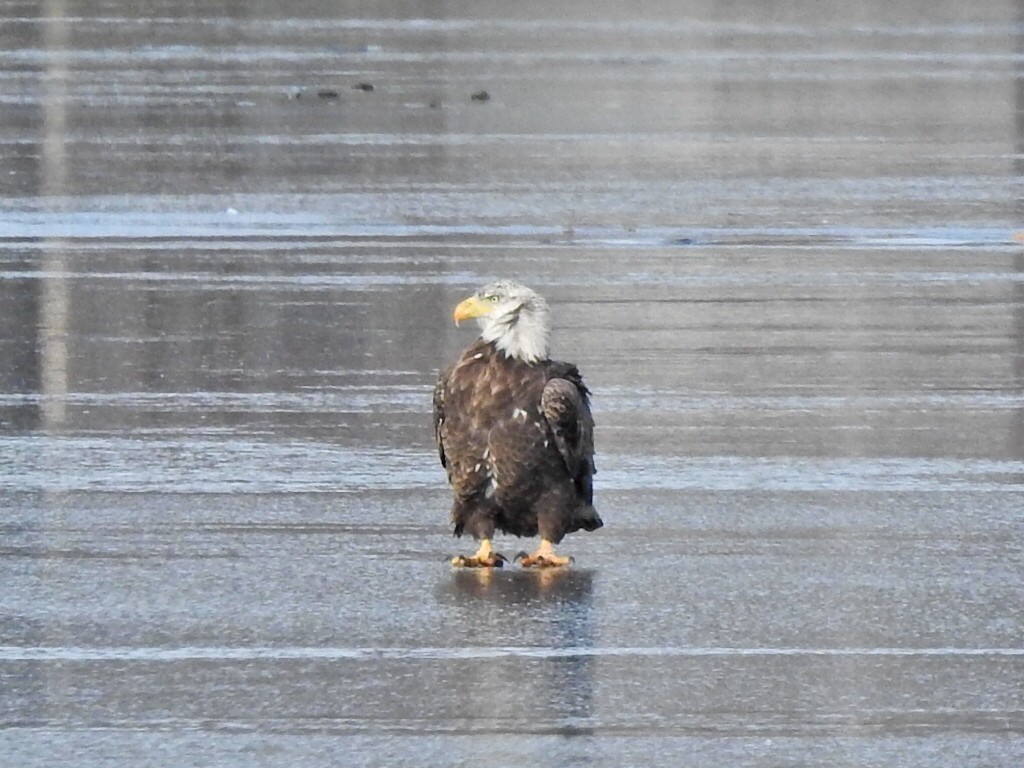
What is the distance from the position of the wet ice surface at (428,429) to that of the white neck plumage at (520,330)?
1.95 feet

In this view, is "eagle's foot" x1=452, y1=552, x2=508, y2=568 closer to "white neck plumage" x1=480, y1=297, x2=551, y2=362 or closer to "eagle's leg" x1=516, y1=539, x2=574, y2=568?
"eagle's leg" x1=516, y1=539, x2=574, y2=568

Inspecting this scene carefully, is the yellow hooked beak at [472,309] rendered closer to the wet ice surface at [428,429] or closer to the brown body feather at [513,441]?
the brown body feather at [513,441]

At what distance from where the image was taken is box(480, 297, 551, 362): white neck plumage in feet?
21.1

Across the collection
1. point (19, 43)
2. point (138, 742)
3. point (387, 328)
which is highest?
point (19, 43)

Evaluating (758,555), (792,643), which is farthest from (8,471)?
(792,643)

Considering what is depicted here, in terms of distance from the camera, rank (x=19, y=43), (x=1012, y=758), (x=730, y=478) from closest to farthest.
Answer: (x=1012, y=758), (x=730, y=478), (x=19, y=43)

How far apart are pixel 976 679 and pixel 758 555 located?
49.5 inches

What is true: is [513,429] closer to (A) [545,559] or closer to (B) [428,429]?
(A) [545,559]

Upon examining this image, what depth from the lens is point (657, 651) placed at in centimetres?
566

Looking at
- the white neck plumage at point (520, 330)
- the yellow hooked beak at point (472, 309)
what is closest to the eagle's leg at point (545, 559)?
the white neck plumage at point (520, 330)

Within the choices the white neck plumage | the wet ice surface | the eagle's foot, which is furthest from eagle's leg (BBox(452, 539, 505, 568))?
the white neck plumage

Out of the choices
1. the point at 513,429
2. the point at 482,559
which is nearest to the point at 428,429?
the point at 482,559

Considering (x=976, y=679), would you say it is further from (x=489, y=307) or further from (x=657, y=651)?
(x=489, y=307)

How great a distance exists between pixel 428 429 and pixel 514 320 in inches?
70.6
